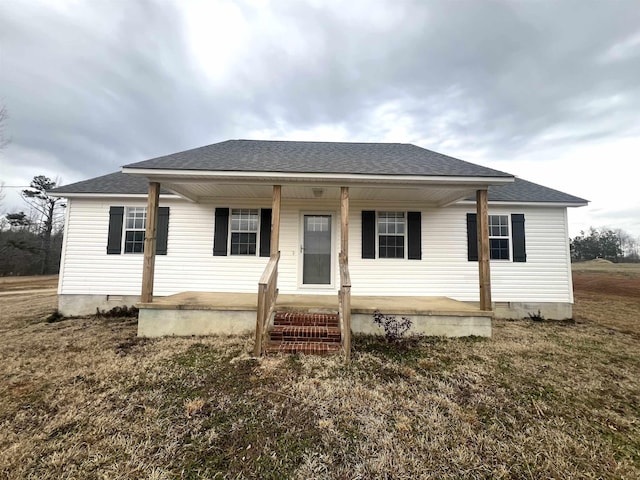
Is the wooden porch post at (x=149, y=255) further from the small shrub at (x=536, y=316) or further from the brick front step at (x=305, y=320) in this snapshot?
the small shrub at (x=536, y=316)

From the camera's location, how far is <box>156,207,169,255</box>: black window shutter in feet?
23.2

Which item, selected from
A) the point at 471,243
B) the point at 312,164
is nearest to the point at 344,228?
the point at 312,164

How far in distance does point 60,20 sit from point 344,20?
9.36m

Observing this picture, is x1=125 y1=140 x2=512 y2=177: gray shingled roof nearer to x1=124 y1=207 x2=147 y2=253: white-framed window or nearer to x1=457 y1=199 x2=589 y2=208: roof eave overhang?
x1=457 y1=199 x2=589 y2=208: roof eave overhang

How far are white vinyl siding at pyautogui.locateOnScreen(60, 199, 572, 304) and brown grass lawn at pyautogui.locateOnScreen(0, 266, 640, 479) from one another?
229 cm

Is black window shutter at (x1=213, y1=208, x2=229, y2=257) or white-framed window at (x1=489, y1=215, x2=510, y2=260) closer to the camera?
black window shutter at (x1=213, y1=208, x2=229, y2=257)

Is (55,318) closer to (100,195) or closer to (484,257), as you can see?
(100,195)

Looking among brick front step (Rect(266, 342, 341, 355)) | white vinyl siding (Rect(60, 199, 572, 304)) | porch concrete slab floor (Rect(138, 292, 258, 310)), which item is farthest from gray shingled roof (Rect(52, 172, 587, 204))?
brick front step (Rect(266, 342, 341, 355))

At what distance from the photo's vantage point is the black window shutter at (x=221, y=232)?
702 centimetres

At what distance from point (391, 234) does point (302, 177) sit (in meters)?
3.28

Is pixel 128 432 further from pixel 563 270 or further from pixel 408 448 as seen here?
pixel 563 270

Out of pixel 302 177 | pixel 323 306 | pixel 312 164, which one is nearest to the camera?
pixel 302 177

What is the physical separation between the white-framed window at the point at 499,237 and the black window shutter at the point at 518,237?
0.48 feet

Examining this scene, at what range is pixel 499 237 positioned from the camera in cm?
721
